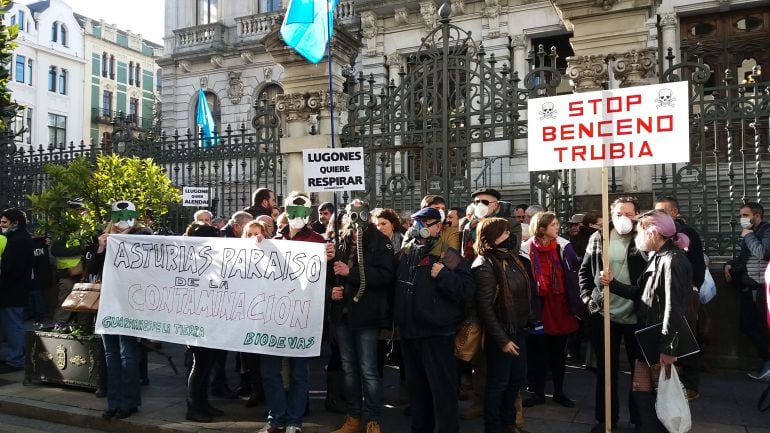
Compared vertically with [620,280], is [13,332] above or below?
below

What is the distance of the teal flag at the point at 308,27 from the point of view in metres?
9.25

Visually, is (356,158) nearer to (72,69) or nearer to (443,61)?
(443,61)

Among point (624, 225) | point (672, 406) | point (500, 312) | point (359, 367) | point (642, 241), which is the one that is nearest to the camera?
point (672, 406)

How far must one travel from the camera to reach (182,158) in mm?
11219

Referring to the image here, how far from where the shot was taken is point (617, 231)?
5504 millimetres

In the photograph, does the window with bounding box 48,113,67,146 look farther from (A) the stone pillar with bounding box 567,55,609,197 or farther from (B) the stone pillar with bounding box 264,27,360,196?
(A) the stone pillar with bounding box 567,55,609,197

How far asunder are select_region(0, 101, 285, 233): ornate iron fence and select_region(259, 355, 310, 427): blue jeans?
183 inches

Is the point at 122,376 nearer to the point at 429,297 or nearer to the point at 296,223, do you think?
the point at 296,223

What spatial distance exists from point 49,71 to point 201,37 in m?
23.6

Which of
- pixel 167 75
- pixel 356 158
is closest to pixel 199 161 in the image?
pixel 356 158

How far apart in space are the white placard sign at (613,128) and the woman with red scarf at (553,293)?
76 centimetres

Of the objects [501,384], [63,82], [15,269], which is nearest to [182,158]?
[15,269]

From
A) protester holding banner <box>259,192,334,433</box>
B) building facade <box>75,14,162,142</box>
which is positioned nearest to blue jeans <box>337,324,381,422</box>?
protester holding banner <box>259,192,334,433</box>

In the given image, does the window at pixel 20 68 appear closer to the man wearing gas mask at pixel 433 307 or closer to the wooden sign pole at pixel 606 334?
the man wearing gas mask at pixel 433 307
